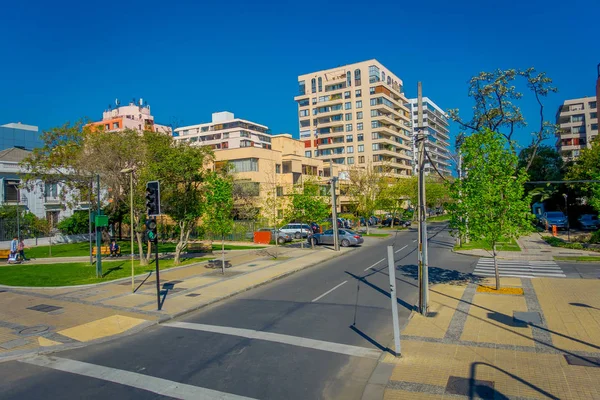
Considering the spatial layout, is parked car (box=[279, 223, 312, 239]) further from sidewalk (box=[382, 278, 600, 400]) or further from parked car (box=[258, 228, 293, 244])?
sidewalk (box=[382, 278, 600, 400])

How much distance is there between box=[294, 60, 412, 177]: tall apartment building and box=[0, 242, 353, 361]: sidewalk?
57996 millimetres

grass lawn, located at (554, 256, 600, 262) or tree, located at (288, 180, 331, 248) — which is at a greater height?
tree, located at (288, 180, 331, 248)

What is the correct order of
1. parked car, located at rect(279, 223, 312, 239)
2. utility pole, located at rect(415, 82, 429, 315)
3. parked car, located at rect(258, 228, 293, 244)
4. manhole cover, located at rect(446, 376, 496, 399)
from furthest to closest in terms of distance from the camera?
1. parked car, located at rect(279, 223, 312, 239)
2. parked car, located at rect(258, 228, 293, 244)
3. utility pole, located at rect(415, 82, 429, 315)
4. manhole cover, located at rect(446, 376, 496, 399)

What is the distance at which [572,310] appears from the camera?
479 inches

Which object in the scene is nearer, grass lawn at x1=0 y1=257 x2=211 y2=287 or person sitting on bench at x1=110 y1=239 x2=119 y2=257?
grass lawn at x1=0 y1=257 x2=211 y2=287

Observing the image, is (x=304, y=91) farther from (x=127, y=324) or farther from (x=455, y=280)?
(x=127, y=324)

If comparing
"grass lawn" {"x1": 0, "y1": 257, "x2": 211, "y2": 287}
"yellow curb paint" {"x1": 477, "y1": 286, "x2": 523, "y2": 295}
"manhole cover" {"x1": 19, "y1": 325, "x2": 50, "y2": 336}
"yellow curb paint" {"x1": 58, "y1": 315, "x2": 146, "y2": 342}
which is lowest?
"yellow curb paint" {"x1": 477, "y1": 286, "x2": 523, "y2": 295}

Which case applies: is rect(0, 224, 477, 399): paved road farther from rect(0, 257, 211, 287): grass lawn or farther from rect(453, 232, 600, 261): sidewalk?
rect(453, 232, 600, 261): sidewalk

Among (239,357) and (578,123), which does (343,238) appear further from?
(578,123)

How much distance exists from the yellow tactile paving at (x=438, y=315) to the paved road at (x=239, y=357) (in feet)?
2.24

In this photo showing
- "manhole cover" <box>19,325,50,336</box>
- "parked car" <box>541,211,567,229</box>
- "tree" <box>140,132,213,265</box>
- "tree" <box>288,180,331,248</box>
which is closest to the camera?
"manhole cover" <box>19,325,50,336</box>

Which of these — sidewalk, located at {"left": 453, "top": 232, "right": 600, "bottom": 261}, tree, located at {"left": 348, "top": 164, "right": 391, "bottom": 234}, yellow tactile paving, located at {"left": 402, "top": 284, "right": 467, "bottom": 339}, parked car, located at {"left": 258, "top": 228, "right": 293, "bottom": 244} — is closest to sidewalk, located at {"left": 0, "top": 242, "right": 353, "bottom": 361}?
yellow tactile paving, located at {"left": 402, "top": 284, "right": 467, "bottom": 339}

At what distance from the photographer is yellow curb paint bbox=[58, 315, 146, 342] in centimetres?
1076

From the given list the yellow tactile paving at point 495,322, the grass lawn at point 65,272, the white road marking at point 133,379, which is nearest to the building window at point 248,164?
the grass lawn at point 65,272
